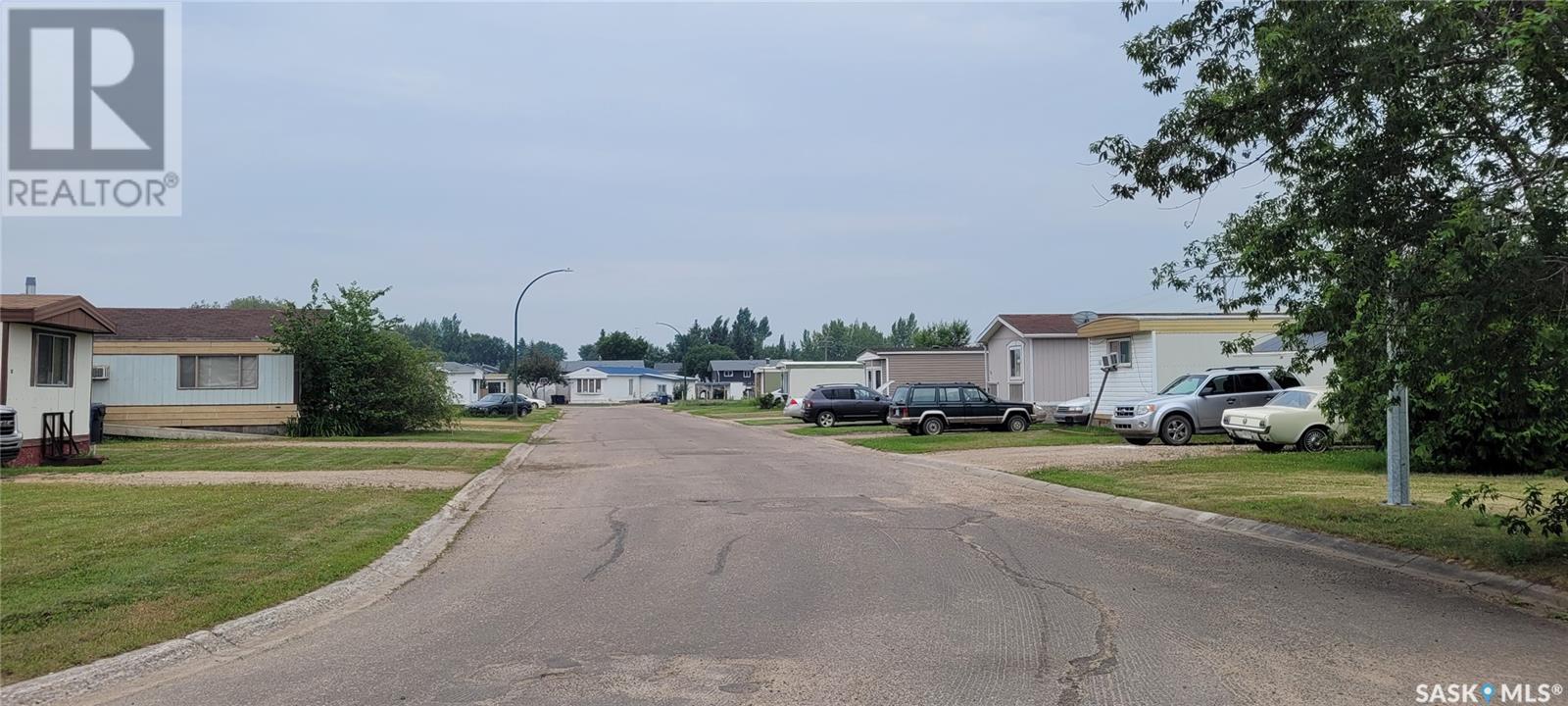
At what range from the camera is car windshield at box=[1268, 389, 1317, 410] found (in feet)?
73.2

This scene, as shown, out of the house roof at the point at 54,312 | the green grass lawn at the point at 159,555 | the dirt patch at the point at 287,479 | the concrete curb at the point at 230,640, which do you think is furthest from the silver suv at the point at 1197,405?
the house roof at the point at 54,312

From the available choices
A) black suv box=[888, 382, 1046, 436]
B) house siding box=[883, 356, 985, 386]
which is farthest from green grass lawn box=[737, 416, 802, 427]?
black suv box=[888, 382, 1046, 436]

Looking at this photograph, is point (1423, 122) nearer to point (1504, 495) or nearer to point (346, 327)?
point (1504, 495)

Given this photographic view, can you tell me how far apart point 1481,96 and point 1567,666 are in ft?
15.8

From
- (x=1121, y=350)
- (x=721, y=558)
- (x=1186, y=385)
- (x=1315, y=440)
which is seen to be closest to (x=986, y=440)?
(x=1186, y=385)

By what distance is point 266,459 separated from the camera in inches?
829

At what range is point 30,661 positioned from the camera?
6305 mm

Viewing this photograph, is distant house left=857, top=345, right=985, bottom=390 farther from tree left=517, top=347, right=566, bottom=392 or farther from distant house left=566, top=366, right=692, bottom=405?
tree left=517, top=347, right=566, bottom=392

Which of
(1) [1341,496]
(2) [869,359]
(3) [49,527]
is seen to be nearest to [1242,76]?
(1) [1341,496]

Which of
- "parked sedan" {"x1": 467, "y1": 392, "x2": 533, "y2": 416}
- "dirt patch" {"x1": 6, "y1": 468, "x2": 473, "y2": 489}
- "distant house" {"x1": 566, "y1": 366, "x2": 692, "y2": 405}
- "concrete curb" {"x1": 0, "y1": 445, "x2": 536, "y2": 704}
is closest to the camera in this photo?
"concrete curb" {"x1": 0, "y1": 445, "x2": 536, "y2": 704}

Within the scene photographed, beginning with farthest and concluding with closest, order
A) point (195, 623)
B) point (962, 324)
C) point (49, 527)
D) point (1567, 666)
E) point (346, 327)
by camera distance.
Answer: point (962, 324), point (346, 327), point (49, 527), point (195, 623), point (1567, 666)

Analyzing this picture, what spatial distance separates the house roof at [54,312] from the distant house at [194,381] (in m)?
8.25

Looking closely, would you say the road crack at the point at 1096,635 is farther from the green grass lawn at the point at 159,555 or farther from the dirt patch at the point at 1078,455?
the dirt patch at the point at 1078,455

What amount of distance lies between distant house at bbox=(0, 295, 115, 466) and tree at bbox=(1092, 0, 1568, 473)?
19.5 m
